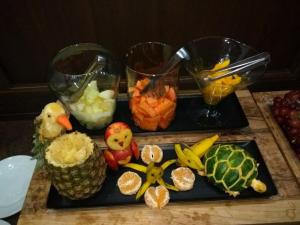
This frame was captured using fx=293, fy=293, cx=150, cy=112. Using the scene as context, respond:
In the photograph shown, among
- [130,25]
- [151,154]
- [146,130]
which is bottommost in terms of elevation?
[151,154]

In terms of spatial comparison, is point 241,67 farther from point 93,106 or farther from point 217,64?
point 93,106

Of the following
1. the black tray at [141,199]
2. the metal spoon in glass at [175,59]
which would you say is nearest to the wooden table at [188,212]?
the black tray at [141,199]

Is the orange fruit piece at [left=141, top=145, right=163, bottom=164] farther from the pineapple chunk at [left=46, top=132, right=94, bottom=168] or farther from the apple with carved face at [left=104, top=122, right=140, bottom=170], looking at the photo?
the pineapple chunk at [left=46, top=132, right=94, bottom=168]

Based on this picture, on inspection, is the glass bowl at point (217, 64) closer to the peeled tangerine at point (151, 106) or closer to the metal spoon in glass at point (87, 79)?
the peeled tangerine at point (151, 106)

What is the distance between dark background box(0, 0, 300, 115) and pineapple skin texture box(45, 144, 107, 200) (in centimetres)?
95

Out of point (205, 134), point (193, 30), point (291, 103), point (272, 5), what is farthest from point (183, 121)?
point (272, 5)

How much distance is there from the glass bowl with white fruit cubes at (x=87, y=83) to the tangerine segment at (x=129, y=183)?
0.80ft

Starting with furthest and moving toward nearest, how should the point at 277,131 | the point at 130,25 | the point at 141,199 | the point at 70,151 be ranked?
the point at 130,25
the point at 277,131
the point at 141,199
the point at 70,151

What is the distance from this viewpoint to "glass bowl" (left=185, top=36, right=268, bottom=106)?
104 cm

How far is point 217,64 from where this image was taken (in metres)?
1.15

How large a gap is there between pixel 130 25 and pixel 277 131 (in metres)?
0.95

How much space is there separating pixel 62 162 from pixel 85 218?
0.69 feet

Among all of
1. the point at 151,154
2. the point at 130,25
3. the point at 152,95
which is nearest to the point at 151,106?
the point at 152,95

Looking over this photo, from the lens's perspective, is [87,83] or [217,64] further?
[217,64]
